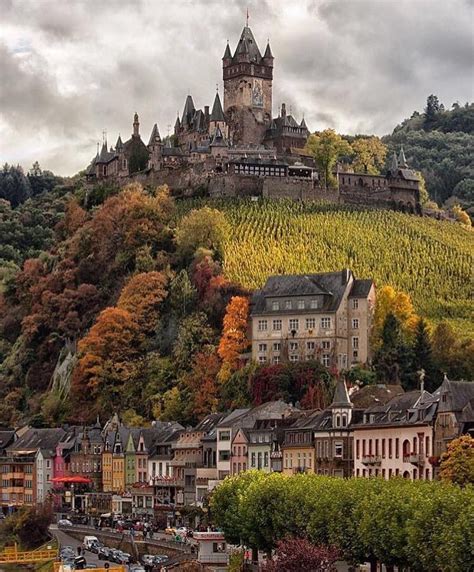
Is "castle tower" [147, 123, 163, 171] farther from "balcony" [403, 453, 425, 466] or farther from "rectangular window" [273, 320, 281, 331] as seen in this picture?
"balcony" [403, 453, 425, 466]

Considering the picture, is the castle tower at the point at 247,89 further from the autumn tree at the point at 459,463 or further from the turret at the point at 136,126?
the autumn tree at the point at 459,463

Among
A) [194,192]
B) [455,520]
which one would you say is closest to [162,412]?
[194,192]

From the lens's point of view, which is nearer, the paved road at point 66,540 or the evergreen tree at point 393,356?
the paved road at point 66,540

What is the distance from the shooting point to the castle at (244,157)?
171875mm

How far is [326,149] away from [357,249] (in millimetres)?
30218

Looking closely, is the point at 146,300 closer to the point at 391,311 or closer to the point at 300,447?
the point at 391,311

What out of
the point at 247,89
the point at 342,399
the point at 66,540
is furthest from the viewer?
the point at 247,89

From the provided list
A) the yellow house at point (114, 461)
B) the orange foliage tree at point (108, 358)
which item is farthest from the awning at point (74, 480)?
the orange foliage tree at point (108, 358)

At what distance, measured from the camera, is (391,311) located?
133625mm

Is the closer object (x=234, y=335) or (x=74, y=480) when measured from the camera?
(x=234, y=335)

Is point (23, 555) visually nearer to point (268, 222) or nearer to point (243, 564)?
point (243, 564)

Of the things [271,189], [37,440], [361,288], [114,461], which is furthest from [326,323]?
[271,189]

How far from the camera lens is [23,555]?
11725cm

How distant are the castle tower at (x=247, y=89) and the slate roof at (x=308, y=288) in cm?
5399
